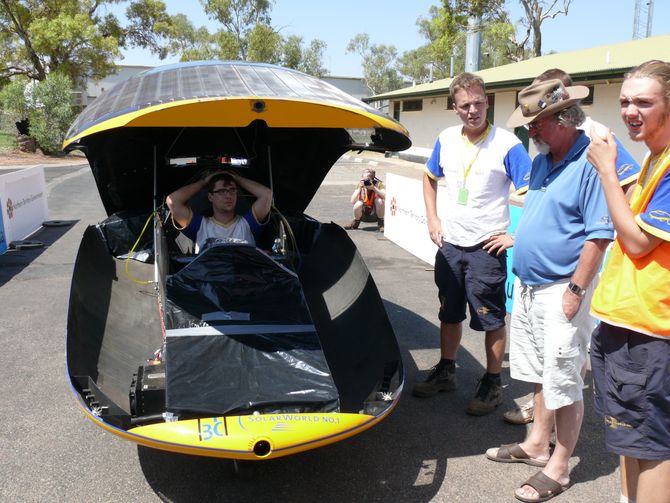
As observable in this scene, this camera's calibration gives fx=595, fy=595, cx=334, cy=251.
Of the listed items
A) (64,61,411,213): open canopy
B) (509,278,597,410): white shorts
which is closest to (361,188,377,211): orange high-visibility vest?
(64,61,411,213): open canopy

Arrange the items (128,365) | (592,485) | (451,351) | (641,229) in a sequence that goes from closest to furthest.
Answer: (641,229) < (592,485) < (128,365) < (451,351)

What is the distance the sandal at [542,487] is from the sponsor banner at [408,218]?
505 centimetres

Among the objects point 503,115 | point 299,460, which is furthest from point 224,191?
point 503,115

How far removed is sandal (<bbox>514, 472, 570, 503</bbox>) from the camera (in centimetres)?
313

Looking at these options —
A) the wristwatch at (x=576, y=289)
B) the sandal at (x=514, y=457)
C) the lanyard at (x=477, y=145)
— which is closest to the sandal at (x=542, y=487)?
the sandal at (x=514, y=457)

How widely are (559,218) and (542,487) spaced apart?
56.2 inches

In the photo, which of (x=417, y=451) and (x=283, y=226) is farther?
(x=283, y=226)

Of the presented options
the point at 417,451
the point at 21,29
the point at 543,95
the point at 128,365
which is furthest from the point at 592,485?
the point at 21,29

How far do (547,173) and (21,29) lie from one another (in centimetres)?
3854

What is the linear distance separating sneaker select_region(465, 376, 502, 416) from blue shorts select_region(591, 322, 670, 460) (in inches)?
62.4

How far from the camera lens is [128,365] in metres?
3.96

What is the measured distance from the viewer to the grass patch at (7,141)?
32.4m

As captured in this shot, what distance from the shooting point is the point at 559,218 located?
299 centimetres

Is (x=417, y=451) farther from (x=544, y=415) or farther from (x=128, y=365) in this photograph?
(x=128, y=365)
